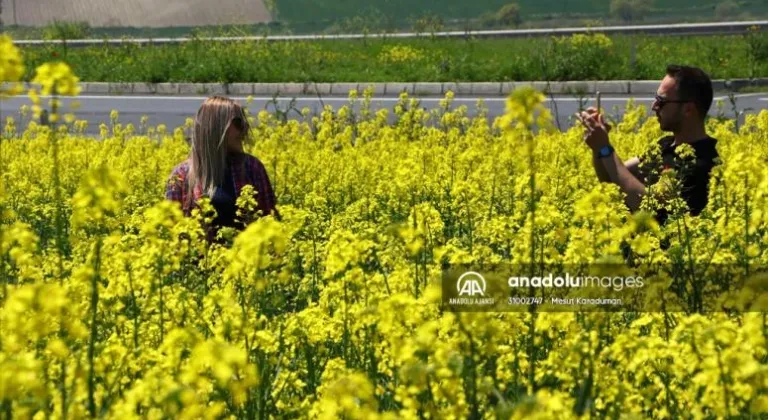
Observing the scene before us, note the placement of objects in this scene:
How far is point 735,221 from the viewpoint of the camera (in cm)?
445

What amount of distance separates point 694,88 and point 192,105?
41.1 feet

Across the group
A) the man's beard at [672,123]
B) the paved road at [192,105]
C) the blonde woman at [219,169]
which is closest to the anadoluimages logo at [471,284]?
the man's beard at [672,123]

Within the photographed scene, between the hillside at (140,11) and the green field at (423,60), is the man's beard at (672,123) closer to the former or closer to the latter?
the green field at (423,60)

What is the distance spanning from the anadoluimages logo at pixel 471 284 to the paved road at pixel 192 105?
9652 millimetres

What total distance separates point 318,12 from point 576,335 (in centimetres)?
6975

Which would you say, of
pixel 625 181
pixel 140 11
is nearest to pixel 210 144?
pixel 625 181

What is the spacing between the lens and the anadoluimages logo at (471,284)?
3863 mm

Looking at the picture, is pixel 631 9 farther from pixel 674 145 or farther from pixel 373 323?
pixel 373 323

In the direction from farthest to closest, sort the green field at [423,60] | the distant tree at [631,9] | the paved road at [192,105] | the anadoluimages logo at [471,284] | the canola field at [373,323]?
1. the distant tree at [631,9]
2. the green field at [423,60]
3. the paved road at [192,105]
4. the anadoluimages logo at [471,284]
5. the canola field at [373,323]

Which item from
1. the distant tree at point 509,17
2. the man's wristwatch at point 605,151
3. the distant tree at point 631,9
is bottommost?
the man's wristwatch at point 605,151

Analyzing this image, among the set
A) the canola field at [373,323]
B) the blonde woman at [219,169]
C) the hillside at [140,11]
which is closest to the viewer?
the canola field at [373,323]

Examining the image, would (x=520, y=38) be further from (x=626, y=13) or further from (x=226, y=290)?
(x=626, y=13)

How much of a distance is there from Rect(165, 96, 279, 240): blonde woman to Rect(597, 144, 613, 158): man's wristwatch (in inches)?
61.9

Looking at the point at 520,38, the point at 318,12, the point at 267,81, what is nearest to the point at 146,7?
the point at 318,12
